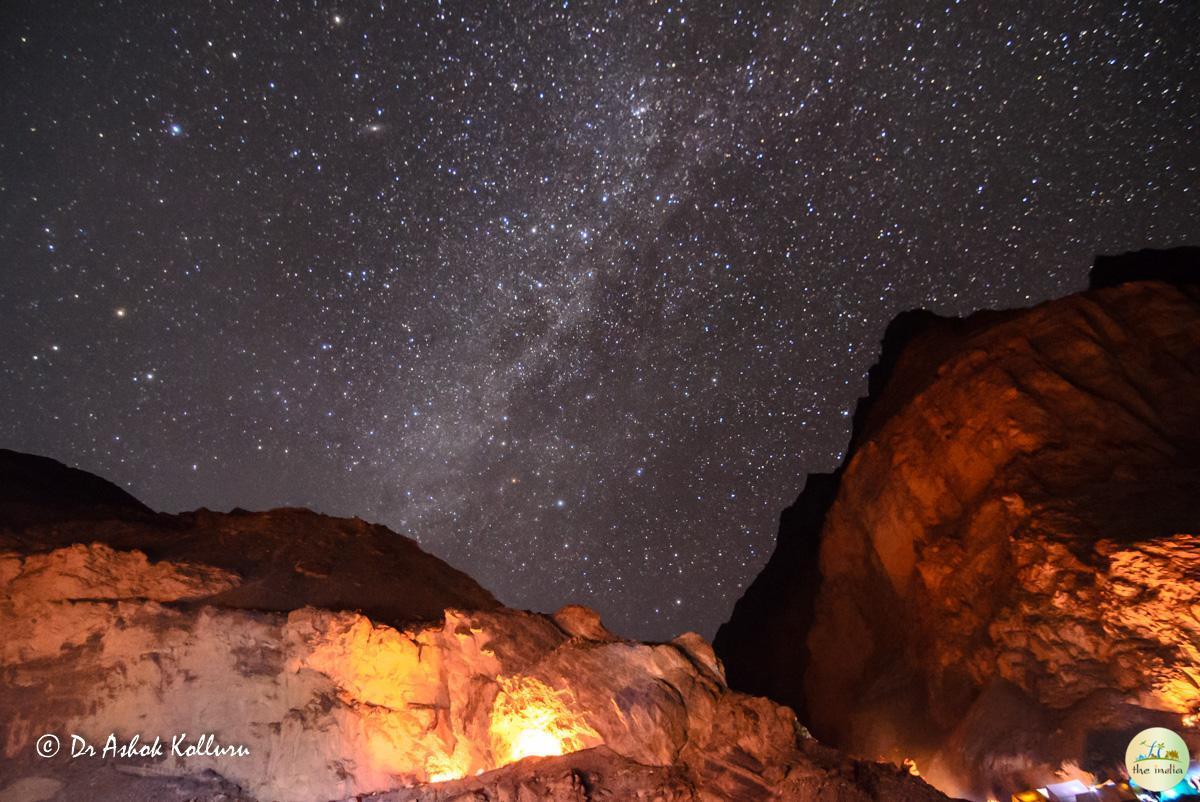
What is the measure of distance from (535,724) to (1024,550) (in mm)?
13765

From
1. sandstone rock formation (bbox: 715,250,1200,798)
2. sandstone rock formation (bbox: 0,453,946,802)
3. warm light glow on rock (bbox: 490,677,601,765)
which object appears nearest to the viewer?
sandstone rock formation (bbox: 0,453,946,802)

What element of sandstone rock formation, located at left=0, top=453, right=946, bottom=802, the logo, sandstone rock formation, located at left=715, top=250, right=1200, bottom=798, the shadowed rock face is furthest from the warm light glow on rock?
sandstone rock formation, located at left=715, top=250, right=1200, bottom=798

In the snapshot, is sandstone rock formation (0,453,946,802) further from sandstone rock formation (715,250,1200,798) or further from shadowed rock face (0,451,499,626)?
sandstone rock formation (715,250,1200,798)

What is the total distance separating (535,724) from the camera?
45.0 ft

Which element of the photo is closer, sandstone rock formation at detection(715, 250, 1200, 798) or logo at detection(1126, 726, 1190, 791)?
logo at detection(1126, 726, 1190, 791)

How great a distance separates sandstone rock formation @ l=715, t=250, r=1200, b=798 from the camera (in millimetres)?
15602

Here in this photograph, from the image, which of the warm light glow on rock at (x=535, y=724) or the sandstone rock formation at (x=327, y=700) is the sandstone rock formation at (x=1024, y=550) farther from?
the warm light glow on rock at (x=535, y=724)

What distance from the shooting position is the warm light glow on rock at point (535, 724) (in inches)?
532

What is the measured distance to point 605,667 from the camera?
1399 cm

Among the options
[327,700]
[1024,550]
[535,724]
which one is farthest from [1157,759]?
[327,700]

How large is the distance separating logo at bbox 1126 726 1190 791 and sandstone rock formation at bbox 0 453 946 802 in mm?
4179

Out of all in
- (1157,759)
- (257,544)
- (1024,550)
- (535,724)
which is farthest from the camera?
(1024,550)

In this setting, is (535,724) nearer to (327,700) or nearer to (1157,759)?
(327,700)

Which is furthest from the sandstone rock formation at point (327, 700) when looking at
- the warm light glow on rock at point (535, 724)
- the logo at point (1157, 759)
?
the logo at point (1157, 759)
